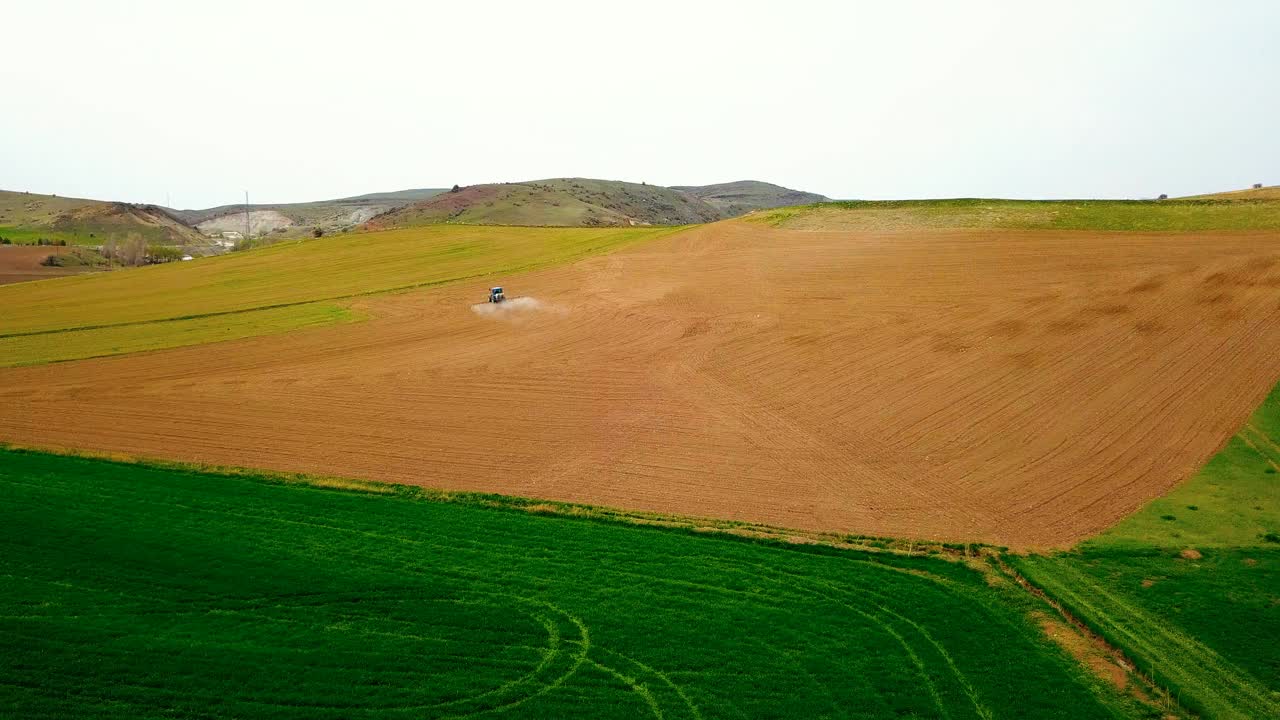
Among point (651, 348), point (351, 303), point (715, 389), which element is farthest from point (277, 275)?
point (715, 389)

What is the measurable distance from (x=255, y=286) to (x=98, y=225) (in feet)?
336

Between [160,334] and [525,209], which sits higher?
[525,209]

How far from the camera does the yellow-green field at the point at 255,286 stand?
50.2 m

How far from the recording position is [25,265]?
89375 mm

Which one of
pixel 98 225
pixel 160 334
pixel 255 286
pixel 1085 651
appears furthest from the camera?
pixel 98 225

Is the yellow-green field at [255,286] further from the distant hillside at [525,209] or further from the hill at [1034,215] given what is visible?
the distant hillside at [525,209]

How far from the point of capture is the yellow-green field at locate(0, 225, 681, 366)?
50188 mm

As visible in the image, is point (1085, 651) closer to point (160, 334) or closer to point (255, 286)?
point (160, 334)

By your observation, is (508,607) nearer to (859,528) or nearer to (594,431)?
(859,528)

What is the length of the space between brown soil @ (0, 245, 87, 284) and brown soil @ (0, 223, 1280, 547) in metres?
53.4

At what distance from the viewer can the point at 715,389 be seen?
126 ft

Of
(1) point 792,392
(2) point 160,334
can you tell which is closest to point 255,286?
(2) point 160,334

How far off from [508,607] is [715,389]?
20223 millimetres

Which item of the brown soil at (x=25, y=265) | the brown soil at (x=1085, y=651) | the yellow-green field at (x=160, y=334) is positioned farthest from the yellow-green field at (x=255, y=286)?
the brown soil at (x=1085, y=651)
